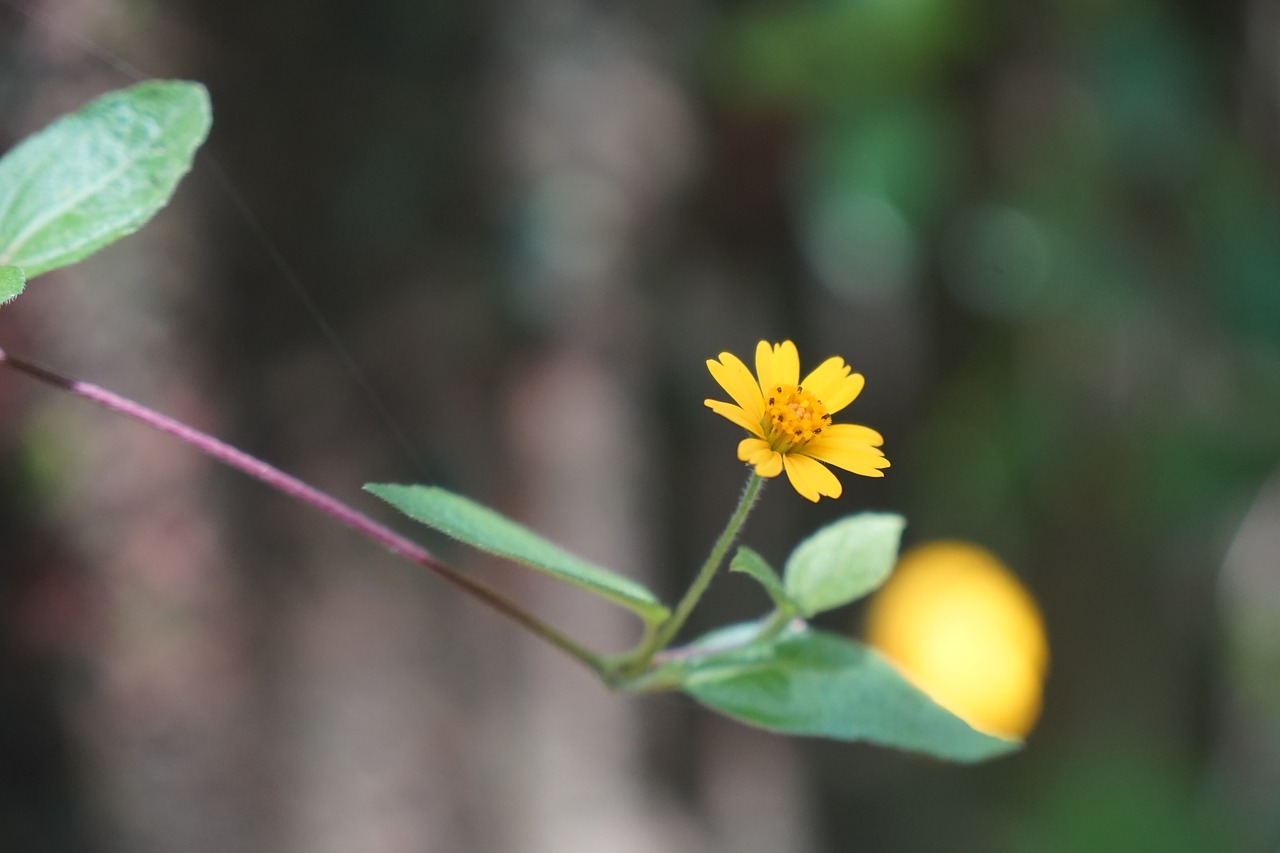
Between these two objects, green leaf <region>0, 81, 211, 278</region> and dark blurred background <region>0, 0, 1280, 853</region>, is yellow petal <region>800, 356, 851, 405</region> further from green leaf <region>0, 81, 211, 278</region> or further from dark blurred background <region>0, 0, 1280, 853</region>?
dark blurred background <region>0, 0, 1280, 853</region>

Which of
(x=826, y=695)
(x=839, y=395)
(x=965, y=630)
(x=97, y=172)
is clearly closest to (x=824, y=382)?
(x=839, y=395)

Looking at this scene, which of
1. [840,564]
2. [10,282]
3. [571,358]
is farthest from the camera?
[571,358]

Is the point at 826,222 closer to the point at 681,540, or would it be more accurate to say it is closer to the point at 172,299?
the point at 681,540

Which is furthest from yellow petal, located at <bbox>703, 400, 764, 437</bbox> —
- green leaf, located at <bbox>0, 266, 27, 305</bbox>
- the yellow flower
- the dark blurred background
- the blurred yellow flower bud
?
the blurred yellow flower bud

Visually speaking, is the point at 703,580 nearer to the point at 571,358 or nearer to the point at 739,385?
the point at 739,385

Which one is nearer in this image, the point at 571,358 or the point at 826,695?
the point at 826,695

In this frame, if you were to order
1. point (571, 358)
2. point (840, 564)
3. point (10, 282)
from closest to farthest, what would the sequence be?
point (10, 282), point (840, 564), point (571, 358)

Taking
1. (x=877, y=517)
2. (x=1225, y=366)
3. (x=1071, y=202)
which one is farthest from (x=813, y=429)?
(x=1225, y=366)
